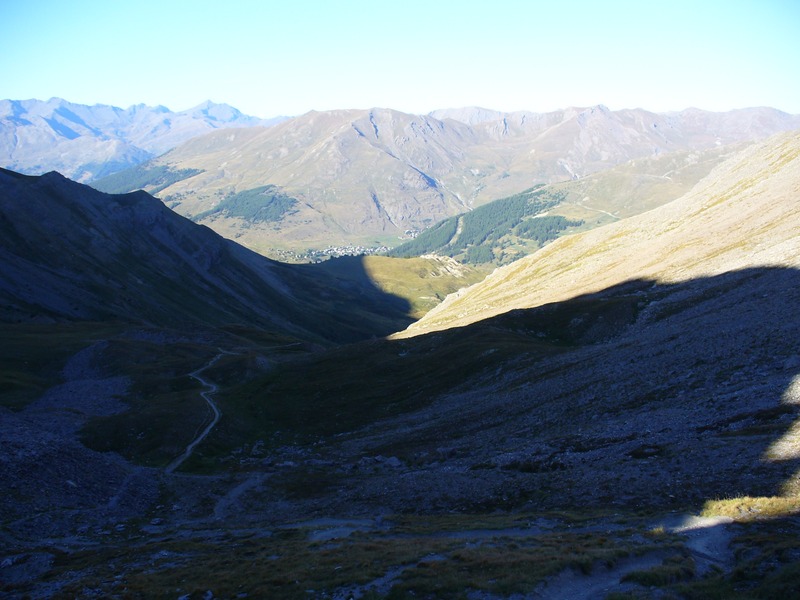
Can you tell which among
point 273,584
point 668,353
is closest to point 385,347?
point 668,353

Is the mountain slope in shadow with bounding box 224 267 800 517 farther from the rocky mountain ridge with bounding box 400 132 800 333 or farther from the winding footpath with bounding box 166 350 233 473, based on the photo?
the rocky mountain ridge with bounding box 400 132 800 333

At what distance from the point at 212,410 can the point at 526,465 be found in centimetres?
5448

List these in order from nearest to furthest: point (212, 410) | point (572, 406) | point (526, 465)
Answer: point (526, 465) < point (572, 406) < point (212, 410)

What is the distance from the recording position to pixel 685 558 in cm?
2734

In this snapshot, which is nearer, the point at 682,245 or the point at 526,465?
the point at 526,465

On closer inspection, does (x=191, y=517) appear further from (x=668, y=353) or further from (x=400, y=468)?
(x=668, y=353)

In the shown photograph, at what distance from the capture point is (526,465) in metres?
48.6

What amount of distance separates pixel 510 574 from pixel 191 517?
119ft

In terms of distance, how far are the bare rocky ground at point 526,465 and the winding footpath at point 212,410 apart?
15.9ft

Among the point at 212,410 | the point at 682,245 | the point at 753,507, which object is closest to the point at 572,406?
the point at 753,507

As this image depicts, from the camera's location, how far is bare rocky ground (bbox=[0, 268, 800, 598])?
119ft

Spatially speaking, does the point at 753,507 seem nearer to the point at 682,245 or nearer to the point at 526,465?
the point at 526,465

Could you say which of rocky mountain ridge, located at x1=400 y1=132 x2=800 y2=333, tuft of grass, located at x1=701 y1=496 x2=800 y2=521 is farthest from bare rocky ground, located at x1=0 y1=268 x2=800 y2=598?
rocky mountain ridge, located at x1=400 y1=132 x2=800 y2=333

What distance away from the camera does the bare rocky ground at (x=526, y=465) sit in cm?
3622
